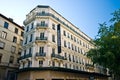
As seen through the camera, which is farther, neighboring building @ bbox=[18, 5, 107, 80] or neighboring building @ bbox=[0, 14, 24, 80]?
neighboring building @ bbox=[0, 14, 24, 80]

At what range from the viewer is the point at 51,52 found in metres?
31.9

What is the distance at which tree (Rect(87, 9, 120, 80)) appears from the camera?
20.6 metres

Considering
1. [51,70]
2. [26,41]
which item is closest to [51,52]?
[26,41]

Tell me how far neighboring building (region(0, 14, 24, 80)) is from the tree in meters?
21.6

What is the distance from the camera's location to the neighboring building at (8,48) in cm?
3481

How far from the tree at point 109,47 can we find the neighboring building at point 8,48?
851 inches

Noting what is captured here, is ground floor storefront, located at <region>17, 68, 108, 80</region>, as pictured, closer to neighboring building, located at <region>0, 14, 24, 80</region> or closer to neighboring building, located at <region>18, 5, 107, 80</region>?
neighboring building, located at <region>18, 5, 107, 80</region>

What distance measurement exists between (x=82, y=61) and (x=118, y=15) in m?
24.9

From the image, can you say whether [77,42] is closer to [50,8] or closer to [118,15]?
[50,8]

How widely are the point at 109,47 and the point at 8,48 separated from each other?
84.3 ft

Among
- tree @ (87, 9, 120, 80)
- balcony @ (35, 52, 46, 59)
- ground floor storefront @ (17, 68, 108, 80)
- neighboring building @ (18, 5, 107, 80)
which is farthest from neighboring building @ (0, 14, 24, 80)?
tree @ (87, 9, 120, 80)

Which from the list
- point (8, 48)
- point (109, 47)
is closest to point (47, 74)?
point (109, 47)

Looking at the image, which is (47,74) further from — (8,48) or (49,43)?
(8,48)

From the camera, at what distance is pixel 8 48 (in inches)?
1453
